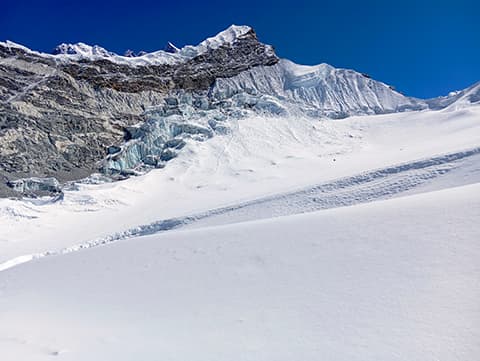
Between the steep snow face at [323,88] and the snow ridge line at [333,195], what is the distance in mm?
31771

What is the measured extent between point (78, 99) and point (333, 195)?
39.2m

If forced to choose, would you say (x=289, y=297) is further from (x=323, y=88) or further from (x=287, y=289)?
(x=323, y=88)

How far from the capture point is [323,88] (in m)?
51.1

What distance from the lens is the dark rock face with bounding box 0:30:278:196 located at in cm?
3662

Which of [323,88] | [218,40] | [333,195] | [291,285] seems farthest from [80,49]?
[291,285]

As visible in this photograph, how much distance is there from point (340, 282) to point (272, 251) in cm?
198

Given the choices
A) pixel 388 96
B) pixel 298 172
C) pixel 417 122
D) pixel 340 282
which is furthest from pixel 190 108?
pixel 340 282

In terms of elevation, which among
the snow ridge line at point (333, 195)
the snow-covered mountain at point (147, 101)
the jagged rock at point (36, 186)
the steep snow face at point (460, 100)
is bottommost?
the snow ridge line at point (333, 195)

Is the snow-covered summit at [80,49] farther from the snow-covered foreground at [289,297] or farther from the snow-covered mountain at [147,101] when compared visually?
the snow-covered foreground at [289,297]

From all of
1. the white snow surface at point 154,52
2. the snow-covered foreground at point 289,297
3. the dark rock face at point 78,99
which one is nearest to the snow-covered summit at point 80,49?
the white snow surface at point 154,52

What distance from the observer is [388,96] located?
5125 centimetres

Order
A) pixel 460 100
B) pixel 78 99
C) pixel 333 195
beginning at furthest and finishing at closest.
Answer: pixel 78 99, pixel 460 100, pixel 333 195

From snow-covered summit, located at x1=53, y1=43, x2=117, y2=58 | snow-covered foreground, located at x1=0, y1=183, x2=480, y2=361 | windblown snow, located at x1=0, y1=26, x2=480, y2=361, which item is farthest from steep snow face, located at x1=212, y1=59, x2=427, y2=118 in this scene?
snow-covered foreground, located at x1=0, y1=183, x2=480, y2=361

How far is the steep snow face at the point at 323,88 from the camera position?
160 feet
